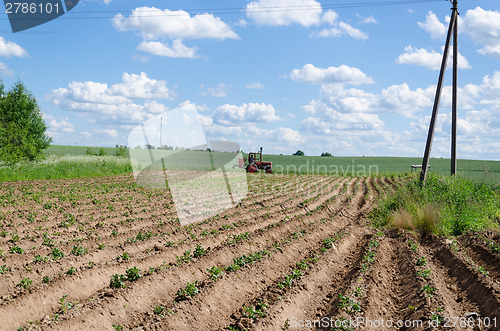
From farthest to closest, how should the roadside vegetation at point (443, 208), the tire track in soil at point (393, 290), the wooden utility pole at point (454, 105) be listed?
the wooden utility pole at point (454, 105), the roadside vegetation at point (443, 208), the tire track in soil at point (393, 290)

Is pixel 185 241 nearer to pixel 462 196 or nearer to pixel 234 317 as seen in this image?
pixel 234 317

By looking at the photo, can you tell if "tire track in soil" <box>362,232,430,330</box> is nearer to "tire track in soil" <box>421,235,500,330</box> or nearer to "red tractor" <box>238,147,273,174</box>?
"tire track in soil" <box>421,235,500,330</box>

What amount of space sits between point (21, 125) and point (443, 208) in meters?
38.1

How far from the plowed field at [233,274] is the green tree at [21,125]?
82.3ft

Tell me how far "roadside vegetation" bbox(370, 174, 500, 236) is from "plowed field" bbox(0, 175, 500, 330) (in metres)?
0.67

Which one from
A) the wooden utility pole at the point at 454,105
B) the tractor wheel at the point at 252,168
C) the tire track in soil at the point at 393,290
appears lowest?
the tire track in soil at the point at 393,290

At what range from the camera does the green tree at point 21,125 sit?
36.6 meters

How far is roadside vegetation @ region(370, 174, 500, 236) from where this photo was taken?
13070 millimetres

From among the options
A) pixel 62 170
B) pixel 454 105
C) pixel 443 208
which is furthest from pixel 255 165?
pixel 443 208

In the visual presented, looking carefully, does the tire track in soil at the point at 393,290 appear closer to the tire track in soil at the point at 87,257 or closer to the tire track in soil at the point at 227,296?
the tire track in soil at the point at 227,296

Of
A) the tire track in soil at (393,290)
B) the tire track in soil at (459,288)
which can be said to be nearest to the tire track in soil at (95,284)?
the tire track in soil at (393,290)

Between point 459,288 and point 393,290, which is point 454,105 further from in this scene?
point 393,290

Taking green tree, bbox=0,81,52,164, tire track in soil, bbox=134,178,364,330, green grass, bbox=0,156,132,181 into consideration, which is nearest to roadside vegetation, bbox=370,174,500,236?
tire track in soil, bbox=134,178,364,330

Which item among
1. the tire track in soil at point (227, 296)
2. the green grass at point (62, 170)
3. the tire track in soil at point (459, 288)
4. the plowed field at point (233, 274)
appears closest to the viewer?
the tire track in soil at point (227, 296)
